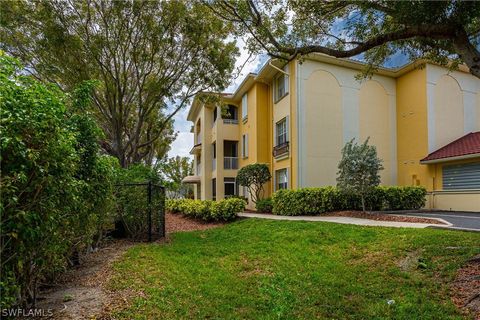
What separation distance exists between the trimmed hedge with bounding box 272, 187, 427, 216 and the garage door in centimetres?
226

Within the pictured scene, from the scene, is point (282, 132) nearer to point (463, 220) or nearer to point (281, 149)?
point (281, 149)

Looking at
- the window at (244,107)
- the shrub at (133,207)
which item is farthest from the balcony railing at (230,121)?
the shrub at (133,207)

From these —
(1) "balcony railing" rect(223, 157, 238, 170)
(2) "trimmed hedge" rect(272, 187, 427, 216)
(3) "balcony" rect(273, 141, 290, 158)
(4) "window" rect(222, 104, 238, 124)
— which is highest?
(4) "window" rect(222, 104, 238, 124)

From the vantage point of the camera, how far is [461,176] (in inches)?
688

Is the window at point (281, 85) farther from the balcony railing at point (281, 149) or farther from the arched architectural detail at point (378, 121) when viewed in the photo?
the arched architectural detail at point (378, 121)

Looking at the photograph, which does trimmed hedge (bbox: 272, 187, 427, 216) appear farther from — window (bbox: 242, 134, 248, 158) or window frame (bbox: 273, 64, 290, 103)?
window (bbox: 242, 134, 248, 158)

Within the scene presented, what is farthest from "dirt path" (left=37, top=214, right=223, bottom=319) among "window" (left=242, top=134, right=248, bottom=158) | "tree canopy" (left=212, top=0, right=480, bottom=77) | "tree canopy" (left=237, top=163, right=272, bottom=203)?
"window" (left=242, top=134, right=248, bottom=158)

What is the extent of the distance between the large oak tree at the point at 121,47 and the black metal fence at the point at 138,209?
14.0 ft

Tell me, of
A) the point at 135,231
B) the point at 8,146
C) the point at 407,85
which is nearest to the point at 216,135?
the point at 407,85

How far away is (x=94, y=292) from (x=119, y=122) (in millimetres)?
11311

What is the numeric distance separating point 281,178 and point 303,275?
14.0 metres

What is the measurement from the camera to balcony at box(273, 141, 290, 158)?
1933 centimetres

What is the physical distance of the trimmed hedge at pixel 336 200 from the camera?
50.7 ft

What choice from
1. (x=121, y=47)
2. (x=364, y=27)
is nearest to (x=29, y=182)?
(x=364, y=27)
